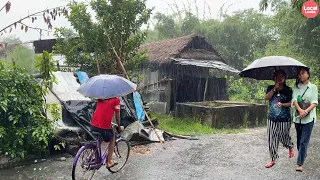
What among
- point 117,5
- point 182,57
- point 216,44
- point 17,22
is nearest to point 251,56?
point 216,44

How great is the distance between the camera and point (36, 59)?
281 inches

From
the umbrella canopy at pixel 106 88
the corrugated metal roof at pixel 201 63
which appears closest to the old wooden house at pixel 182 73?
the corrugated metal roof at pixel 201 63

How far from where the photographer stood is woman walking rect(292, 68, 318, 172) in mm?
5418

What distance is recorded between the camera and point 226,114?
472 inches

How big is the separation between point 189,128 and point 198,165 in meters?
4.71

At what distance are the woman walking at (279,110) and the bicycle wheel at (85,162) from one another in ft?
10.3

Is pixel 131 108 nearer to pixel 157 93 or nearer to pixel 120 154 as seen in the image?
pixel 120 154

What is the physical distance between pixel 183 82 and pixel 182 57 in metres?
1.22

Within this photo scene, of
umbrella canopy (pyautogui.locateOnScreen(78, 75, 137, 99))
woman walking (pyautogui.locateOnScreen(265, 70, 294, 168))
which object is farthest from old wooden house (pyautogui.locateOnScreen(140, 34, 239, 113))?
umbrella canopy (pyautogui.locateOnScreen(78, 75, 137, 99))

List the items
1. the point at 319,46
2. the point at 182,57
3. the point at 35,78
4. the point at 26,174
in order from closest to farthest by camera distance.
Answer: the point at 26,174, the point at 35,78, the point at 182,57, the point at 319,46

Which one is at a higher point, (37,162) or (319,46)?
(319,46)

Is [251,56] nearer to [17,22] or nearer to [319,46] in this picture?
[319,46]

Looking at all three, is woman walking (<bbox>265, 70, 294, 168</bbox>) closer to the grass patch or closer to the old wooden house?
the grass patch

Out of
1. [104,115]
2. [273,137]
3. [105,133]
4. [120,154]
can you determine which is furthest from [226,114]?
[104,115]
